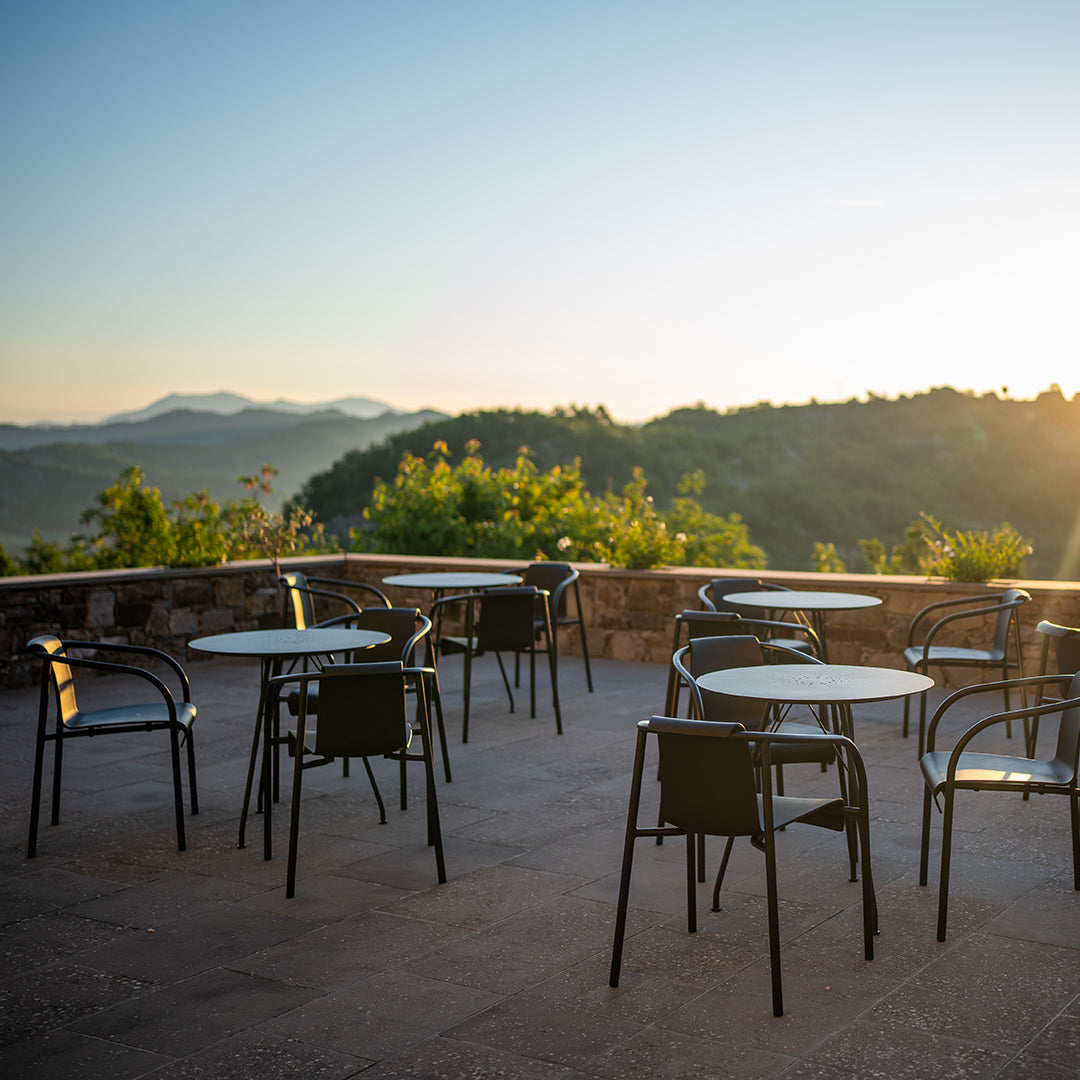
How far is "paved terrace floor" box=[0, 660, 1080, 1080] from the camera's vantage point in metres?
2.32

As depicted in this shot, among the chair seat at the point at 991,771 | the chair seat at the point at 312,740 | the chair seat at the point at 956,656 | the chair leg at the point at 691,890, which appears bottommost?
the chair leg at the point at 691,890

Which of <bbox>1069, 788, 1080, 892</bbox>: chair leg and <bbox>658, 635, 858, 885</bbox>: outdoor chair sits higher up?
<bbox>658, 635, 858, 885</bbox>: outdoor chair

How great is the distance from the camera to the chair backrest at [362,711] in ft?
11.0

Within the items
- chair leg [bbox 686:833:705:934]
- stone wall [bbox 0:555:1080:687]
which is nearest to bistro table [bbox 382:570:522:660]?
stone wall [bbox 0:555:1080:687]

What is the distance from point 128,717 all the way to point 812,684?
7.58 feet

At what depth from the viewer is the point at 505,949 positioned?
2.88m

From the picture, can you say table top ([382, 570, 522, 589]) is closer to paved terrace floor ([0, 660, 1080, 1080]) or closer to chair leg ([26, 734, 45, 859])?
paved terrace floor ([0, 660, 1080, 1080])

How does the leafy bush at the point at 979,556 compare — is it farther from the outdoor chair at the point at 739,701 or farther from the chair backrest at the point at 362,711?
the chair backrest at the point at 362,711

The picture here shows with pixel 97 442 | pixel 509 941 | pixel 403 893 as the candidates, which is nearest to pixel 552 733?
pixel 403 893

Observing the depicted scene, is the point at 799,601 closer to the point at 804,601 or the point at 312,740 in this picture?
the point at 804,601

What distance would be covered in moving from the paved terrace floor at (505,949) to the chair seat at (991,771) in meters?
0.37

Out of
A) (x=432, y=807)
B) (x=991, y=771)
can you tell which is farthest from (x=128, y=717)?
(x=991, y=771)

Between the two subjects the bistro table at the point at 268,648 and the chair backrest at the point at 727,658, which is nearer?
the chair backrest at the point at 727,658

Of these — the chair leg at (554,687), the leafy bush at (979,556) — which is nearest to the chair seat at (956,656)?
the leafy bush at (979,556)
